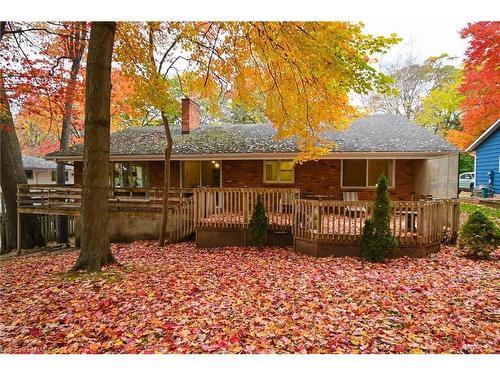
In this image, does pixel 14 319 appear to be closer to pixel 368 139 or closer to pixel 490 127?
pixel 368 139

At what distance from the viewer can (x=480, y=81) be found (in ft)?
33.1

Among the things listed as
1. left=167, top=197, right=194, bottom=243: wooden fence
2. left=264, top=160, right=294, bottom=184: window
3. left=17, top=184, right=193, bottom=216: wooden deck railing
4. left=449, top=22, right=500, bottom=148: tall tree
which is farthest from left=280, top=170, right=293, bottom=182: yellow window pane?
left=449, top=22, right=500, bottom=148: tall tree

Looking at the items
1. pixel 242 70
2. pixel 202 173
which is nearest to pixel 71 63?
pixel 202 173

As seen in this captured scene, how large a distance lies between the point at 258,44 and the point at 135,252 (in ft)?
18.5

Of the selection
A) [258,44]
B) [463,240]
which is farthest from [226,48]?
[463,240]

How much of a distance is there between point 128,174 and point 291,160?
6.88 meters

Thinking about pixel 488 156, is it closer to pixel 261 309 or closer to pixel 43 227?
pixel 261 309

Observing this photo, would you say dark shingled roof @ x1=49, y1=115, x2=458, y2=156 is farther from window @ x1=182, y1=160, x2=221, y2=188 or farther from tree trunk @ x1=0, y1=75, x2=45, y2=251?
tree trunk @ x1=0, y1=75, x2=45, y2=251

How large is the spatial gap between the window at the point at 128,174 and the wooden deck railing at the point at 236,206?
5.65 metres

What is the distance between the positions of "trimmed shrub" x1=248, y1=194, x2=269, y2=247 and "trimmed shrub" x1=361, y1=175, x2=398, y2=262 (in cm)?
222

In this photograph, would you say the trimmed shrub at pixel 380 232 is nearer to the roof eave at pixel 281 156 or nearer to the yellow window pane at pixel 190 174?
the roof eave at pixel 281 156

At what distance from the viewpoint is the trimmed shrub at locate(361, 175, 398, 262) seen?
18.7 ft

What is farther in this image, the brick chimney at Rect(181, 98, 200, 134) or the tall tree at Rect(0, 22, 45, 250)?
the brick chimney at Rect(181, 98, 200, 134)

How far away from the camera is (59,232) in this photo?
10023 millimetres
